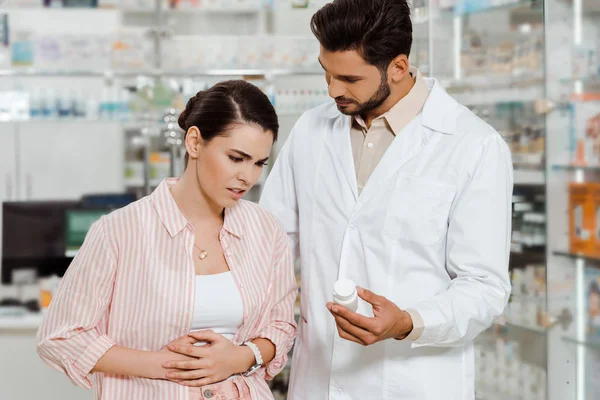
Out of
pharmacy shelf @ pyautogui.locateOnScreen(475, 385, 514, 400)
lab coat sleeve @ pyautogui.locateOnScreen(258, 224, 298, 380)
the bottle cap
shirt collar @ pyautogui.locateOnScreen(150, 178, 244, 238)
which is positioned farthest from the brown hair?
pharmacy shelf @ pyautogui.locateOnScreen(475, 385, 514, 400)

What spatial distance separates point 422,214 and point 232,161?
0.41 m

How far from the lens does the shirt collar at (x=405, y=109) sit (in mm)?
1589

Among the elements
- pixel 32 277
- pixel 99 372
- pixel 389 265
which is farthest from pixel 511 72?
pixel 32 277

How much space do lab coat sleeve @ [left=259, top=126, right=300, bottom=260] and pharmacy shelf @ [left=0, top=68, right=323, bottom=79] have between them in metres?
2.17

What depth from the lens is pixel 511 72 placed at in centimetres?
290

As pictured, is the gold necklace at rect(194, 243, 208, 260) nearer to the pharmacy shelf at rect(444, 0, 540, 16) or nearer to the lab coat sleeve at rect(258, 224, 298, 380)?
the lab coat sleeve at rect(258, 224, 298, 380)

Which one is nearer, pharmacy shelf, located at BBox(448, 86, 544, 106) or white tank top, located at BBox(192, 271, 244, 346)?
white tank top, located at BBox(192, 271, 244, 346)

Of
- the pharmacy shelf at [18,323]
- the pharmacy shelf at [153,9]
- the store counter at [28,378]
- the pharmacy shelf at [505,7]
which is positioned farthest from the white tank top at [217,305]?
the pharmacy shelf at [153,9]

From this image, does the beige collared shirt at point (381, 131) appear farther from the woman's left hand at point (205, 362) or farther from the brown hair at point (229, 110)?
the woman's left hand at point (205, 362)

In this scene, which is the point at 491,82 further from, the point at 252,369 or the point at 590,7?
the point at 252,369

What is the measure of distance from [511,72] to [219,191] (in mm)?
1862

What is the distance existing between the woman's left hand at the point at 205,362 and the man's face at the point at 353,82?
0.55 metres

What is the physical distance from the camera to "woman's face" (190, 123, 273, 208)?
1.39m

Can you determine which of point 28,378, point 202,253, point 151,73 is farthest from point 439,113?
point 151,73
